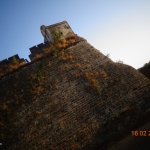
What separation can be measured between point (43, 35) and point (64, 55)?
6.79 metres

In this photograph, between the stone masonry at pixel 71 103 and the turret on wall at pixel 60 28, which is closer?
the stone masonry at pixel 71 103

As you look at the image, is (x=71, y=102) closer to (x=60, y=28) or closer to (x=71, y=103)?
(x=71, y=103)

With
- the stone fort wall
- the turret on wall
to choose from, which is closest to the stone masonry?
the stone fort wall

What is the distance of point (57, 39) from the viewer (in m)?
10.7

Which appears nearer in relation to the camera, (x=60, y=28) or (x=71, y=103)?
(x=71, y=103)

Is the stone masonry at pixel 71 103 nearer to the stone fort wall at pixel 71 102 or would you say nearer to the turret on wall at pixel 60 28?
the stone fort wall at pixel 71 102
